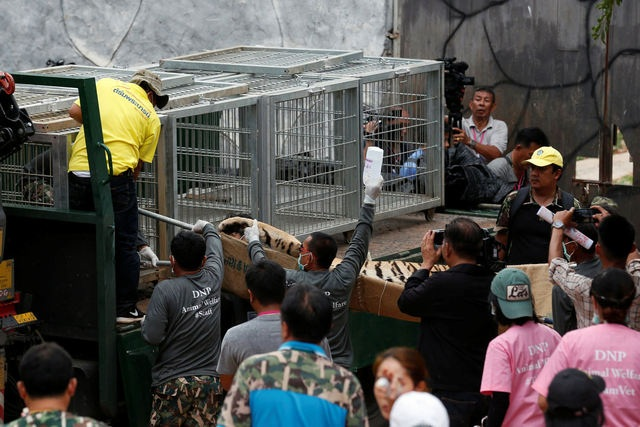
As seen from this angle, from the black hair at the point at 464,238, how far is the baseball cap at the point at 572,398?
1.83 metres

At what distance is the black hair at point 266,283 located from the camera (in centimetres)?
548

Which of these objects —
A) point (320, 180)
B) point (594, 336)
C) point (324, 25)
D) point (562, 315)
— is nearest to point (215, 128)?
point (320, 180)

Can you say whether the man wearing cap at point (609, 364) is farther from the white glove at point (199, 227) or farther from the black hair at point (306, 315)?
the white glove at point (199, 227)

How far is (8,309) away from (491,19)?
706 centimetres

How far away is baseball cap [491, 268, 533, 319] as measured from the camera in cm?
529

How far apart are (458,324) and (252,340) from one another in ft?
3.42

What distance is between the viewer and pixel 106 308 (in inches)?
259

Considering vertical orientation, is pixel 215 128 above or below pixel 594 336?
above

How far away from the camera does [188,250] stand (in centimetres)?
651

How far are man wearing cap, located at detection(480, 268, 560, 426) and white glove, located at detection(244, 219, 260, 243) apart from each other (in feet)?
6.22

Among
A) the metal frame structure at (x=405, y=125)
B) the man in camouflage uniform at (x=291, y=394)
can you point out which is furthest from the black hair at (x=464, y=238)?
the metal frame structure at (x=405, y=125)

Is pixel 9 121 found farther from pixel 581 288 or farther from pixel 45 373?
pixel 581 288

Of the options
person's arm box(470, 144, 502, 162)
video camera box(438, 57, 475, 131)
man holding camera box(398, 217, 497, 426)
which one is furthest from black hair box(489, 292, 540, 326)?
person's arm box(470, 144, 502, 162)

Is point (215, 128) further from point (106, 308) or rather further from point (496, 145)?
point (496, 145)
